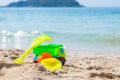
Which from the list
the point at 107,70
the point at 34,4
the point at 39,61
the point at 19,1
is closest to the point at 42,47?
the point at 39,61

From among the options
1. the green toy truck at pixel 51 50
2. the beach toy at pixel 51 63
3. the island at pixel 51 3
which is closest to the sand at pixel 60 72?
the beach toy at pixel 51 63

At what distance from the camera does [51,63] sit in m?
4.57

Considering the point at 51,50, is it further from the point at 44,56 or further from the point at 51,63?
the point at 51,63

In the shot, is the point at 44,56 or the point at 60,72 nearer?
the point at 60,72

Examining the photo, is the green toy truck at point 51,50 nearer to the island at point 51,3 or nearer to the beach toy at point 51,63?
the beach toy at point 51,63

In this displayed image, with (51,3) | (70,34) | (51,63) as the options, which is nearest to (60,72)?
(51,63)

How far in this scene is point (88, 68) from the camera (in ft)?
16.3

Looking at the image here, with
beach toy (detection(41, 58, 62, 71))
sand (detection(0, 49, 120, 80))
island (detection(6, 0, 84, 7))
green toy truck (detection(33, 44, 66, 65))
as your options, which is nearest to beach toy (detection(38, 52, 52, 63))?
green toy truck (detection(33, 44, 66, 65))

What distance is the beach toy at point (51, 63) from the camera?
447cm

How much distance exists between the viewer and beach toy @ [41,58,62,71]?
176 inches

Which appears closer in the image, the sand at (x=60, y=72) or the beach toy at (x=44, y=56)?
the sand at (x=60, y=72)

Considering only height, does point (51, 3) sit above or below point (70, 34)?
below

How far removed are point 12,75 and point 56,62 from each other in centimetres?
84

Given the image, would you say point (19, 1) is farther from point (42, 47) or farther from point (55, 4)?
point (42, 47)
